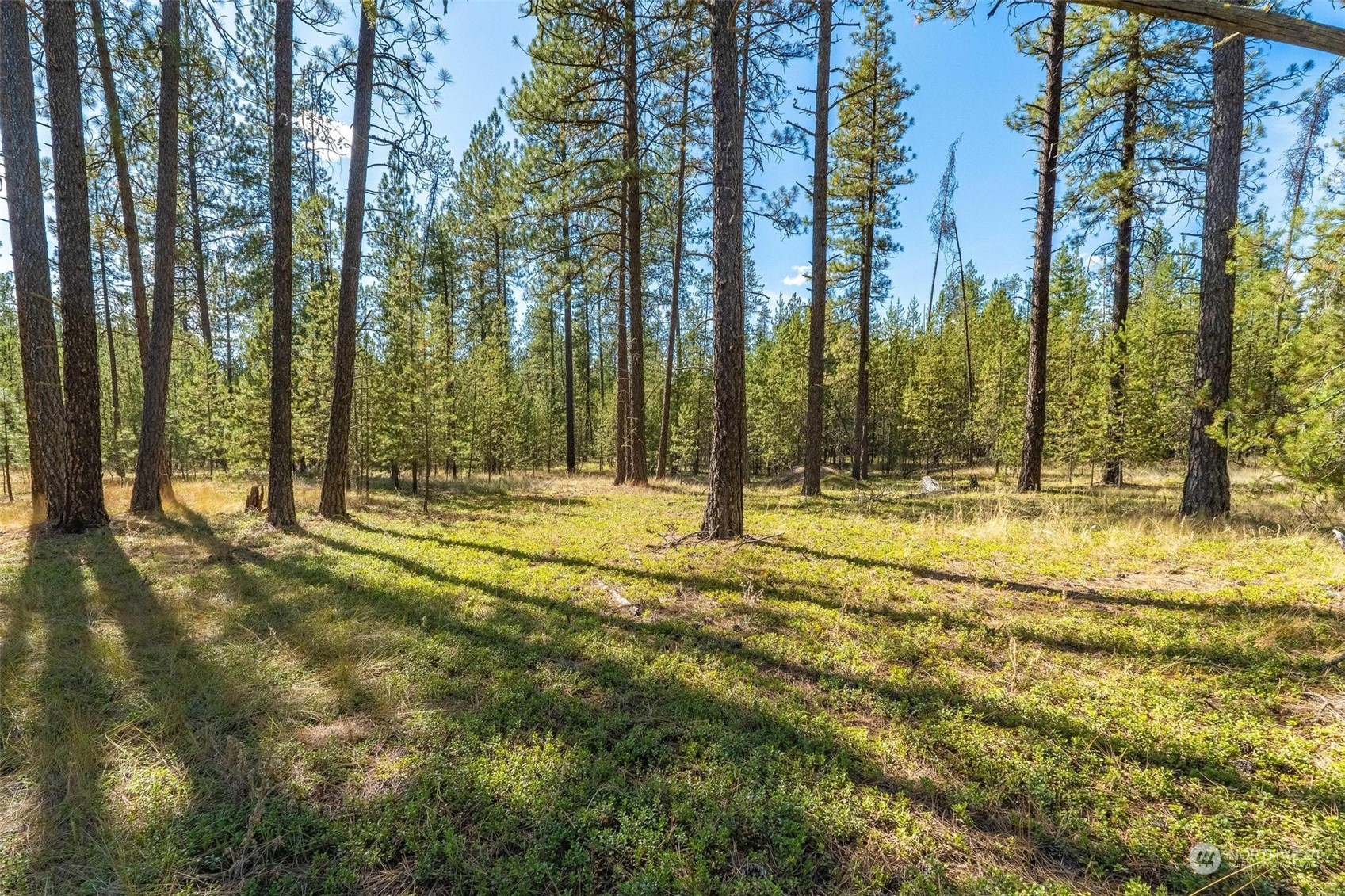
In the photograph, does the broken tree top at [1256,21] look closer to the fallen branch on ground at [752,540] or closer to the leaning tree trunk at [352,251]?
the fallen branch on ground at [752,540]

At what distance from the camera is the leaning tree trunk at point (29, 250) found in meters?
6.59

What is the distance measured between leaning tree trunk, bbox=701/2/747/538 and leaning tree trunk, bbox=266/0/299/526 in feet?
20.5

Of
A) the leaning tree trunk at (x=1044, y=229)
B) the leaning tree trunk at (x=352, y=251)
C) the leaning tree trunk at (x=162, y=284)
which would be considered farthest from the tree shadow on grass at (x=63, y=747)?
the leaning tree trunk at (x=1044, y=229)

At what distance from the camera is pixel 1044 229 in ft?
34.1

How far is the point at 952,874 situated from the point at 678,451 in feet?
82.5

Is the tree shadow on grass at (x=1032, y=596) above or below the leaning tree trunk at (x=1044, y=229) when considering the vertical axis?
below

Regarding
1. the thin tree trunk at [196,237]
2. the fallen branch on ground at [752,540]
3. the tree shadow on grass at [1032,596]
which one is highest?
the thin tree trunk at [196,237]

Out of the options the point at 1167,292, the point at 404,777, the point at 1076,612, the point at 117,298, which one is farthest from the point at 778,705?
the point at 1167,292

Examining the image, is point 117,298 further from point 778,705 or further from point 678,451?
point 778,705

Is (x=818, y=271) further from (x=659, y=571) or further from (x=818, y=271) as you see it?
(x=659, y=571)

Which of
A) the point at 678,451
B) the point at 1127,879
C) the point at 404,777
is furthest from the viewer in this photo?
the point at 678,451

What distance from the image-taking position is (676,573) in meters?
5.45

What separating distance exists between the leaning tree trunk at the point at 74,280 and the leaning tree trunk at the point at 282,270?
217 centimetres

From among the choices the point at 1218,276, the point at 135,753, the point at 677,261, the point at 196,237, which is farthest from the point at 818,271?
the point at 196,237
